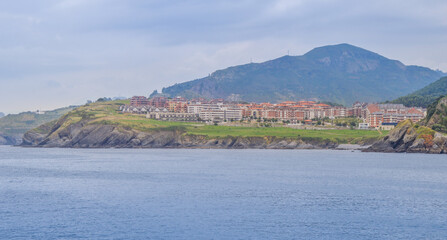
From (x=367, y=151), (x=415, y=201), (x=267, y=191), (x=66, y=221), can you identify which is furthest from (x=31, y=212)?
(x=367, y=151)

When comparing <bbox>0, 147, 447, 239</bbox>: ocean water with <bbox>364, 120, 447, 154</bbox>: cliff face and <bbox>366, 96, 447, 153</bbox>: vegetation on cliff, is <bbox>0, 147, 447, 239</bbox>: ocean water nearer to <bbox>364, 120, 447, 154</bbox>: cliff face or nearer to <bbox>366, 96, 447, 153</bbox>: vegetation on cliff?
<bbox>364, 120, 447, 154</bbox>: cliff face

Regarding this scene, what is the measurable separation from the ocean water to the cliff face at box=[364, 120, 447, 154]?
49000mm

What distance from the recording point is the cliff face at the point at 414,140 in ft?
508

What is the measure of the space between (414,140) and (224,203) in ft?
354

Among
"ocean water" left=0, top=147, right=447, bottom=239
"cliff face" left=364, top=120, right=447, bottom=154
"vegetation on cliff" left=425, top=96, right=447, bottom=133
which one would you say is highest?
"vegetation on cliff" left=425, top=96, right=447, bottom=133

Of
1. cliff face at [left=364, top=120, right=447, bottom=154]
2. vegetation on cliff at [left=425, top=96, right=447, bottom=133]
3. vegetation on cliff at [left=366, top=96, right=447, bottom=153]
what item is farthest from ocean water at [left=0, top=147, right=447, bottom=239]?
vegetation on cliff at [left=425, top=96, right=447, bottom=133]

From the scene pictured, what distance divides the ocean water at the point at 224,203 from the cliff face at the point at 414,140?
49.0 metres

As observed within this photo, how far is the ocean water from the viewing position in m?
50.8

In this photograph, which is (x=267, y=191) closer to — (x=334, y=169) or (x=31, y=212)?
(x=31, y=212)

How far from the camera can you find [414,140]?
524ft

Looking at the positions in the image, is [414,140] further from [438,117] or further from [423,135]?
[438,117]

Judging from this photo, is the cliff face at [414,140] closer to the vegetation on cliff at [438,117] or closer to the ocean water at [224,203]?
the vegetation on cliff at [438,117]

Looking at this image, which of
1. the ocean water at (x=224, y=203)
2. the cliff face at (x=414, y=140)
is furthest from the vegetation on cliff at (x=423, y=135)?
the ocean water at (x=224, y=203)

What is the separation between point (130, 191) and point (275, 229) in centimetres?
2906
